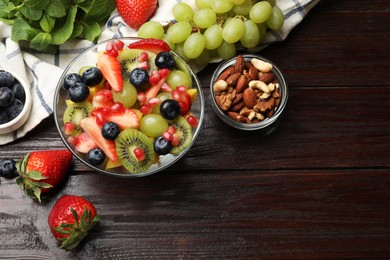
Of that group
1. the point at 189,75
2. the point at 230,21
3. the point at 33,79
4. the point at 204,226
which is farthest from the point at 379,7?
the point at 33,79

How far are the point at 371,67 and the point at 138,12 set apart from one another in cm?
50

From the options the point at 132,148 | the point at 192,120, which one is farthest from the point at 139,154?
the point at 192,120

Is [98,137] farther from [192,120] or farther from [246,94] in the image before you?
[246,94]

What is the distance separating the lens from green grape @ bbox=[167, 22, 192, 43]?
122cm

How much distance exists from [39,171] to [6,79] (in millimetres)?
189

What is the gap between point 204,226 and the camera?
1236 millimetres

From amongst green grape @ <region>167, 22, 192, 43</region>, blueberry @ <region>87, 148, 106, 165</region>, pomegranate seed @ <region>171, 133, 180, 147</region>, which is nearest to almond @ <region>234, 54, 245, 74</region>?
green grape @ <region>167, 22, 192, 43</region>

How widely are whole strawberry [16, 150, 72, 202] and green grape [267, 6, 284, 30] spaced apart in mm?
486

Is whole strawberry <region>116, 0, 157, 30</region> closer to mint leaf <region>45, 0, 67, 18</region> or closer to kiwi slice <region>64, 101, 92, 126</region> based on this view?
mint leaf <region>45, 0, 67, 18</region>

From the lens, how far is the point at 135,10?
4.09 ft

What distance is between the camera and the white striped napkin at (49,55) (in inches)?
48.9

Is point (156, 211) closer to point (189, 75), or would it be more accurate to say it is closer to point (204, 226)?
point (204, 226)

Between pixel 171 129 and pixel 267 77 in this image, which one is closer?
pixel 171 129

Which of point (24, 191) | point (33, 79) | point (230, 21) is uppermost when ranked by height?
point (230, 21)
